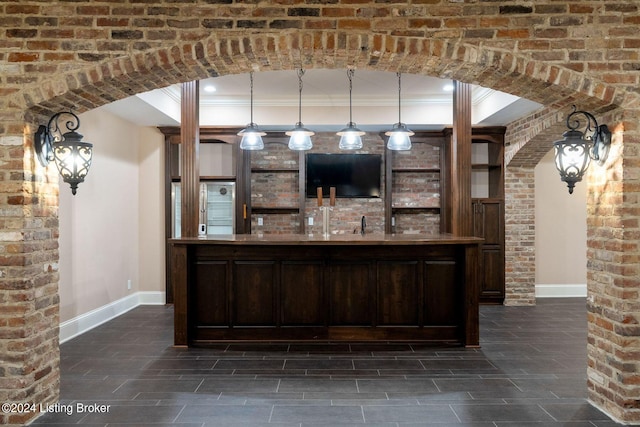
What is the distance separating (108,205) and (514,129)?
19.6 ft

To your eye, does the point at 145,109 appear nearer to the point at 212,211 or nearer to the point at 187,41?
the point at 212,211

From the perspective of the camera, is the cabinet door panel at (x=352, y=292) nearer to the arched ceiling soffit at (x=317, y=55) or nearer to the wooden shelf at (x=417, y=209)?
the arched ceiling soffit at (x=317, y=55)

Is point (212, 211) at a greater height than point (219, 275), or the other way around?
point (212, 211)

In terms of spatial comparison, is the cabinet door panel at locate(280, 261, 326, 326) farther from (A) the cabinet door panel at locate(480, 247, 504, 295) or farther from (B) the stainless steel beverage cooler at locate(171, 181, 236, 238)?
(A) the cabinet door panel at locate(480, 247, 504, 295)

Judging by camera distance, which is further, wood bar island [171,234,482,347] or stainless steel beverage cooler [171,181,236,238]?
stainless steel beverage cooler [171,181,236,238]

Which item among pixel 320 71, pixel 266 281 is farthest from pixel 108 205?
pixel 320 71

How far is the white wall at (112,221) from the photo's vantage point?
4969 mm

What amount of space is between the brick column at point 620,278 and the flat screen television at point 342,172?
448 cm

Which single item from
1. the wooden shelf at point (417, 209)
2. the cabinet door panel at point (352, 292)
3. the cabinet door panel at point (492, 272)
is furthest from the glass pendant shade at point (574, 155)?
the wooden shelf at point (417, 209)

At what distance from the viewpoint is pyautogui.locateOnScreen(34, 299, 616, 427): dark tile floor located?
2.96 metres

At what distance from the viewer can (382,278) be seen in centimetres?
463

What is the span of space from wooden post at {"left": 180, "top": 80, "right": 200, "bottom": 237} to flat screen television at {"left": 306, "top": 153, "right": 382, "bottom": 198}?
107 inches

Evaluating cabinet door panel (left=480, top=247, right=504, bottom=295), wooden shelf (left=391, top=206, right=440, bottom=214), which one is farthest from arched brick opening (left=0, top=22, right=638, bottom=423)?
wooden shelf (left=391, top=206, right=440, bottom=214)

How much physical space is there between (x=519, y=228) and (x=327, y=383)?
15.2 feet
